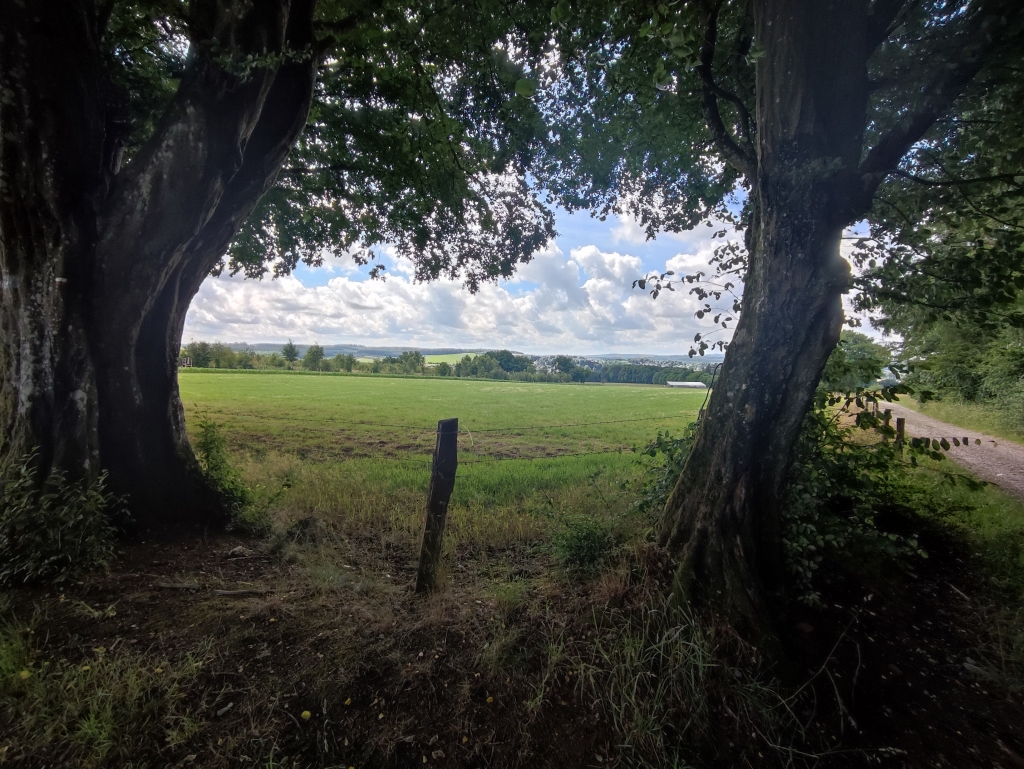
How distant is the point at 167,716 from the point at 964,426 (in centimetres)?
2358

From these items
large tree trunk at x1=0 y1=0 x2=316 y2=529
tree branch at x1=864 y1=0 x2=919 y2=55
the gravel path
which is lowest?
the gravel path

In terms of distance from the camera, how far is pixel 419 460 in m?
11.4

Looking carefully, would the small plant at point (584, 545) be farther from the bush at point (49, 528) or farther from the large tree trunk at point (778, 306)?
the bush at point (49, 528)

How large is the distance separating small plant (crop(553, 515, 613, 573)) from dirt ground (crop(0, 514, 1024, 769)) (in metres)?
0.22

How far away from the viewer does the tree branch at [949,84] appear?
2629 millimetres

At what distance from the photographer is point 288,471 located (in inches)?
311

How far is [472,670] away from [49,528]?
3.79 m

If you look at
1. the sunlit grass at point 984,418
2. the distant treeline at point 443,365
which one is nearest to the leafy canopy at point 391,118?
the sunlit grass at point 984,418

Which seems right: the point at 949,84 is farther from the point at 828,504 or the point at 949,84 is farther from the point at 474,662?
the point at 474,662

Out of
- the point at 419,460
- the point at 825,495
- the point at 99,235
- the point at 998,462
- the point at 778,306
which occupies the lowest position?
the point at 419,460

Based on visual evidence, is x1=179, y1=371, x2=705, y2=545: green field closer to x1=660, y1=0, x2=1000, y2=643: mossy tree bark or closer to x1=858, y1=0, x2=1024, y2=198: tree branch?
x1=660, y1=0, x2=1000, y2=643: mossy tree bark

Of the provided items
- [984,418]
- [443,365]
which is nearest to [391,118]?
[984,418]

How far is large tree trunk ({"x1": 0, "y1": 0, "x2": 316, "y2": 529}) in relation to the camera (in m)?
3.55

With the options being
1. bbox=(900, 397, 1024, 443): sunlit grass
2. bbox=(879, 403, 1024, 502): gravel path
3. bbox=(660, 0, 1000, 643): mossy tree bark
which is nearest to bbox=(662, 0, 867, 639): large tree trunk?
bbox=(660, 0, 1000, 643): mossy tree bark
